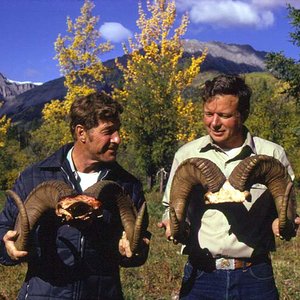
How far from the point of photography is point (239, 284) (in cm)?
509

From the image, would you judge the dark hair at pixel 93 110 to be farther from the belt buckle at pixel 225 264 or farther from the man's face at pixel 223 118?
the belt buckle at pixel 225 264

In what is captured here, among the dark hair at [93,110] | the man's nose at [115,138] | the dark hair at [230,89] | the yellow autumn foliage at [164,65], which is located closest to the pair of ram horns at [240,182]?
the dark hair at [230,89]

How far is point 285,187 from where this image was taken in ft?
16.2

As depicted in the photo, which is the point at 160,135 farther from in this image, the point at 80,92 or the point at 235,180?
the point at 235,180

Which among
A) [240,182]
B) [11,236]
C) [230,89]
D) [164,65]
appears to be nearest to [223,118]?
[230,89]

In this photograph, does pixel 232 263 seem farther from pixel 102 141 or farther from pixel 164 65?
pixel 164 65

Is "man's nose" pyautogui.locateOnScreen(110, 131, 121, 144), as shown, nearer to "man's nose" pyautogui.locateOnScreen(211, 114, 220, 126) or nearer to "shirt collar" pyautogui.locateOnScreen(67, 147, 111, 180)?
"shirt collar" pyautogui.locateOnScreen(67, 147, 111, 180)

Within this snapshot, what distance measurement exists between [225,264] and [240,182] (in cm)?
84

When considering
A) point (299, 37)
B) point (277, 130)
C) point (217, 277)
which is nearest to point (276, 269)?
point (217, 277)

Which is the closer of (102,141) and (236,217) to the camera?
(102,141)

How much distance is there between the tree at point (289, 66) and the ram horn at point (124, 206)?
89.0 feet

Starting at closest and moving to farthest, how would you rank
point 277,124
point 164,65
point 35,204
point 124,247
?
point 35,204
point 124,247
point 164,65
point 277,124

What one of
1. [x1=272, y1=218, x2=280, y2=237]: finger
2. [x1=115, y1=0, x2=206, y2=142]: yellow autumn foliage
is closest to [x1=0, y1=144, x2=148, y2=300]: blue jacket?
[x1=272, y1=218, x2=280, y2=237]: finger

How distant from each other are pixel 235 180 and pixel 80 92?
2185cm
